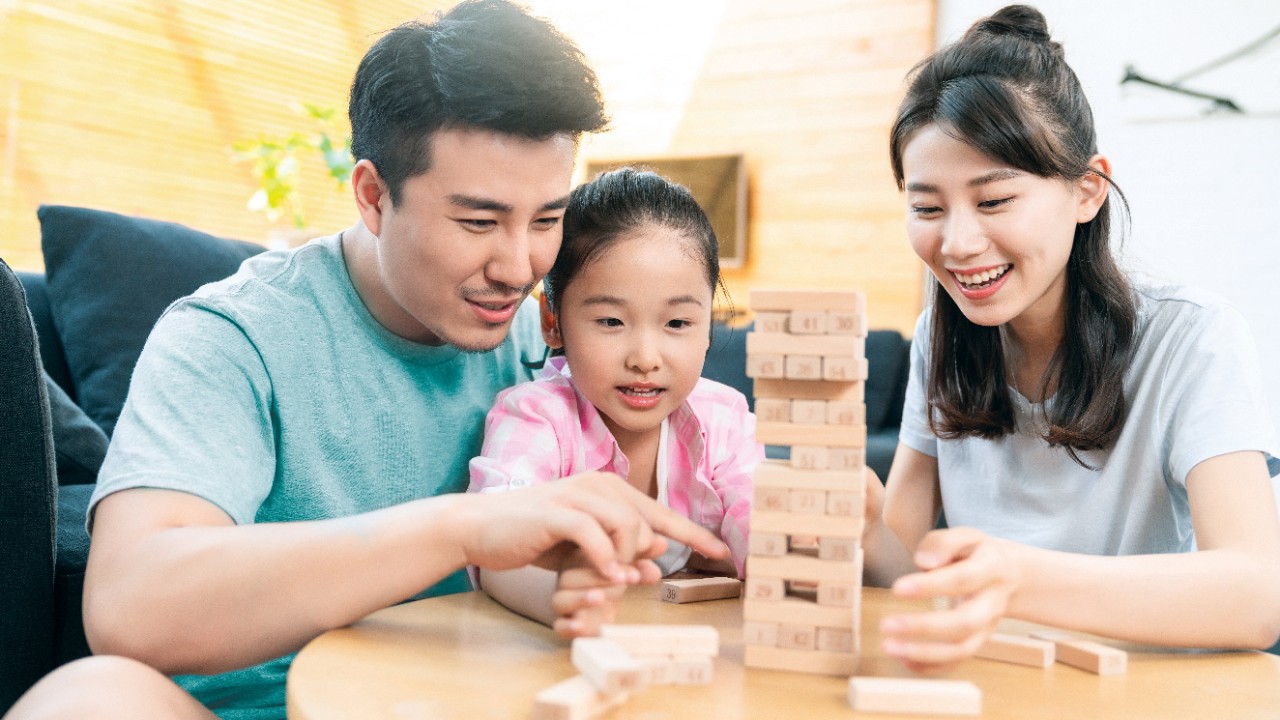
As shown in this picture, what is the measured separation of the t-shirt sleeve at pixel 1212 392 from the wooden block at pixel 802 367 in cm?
68

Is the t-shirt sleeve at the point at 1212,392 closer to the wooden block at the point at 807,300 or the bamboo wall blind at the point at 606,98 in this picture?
the wooden block at the point at 807,300

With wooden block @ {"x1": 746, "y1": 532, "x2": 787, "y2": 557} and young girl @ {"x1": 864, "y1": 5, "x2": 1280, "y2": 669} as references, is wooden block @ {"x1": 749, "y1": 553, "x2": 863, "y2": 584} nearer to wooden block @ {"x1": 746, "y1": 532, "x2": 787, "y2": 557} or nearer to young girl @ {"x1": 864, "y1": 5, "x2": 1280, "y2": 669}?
wooden block @ {"x1": 746, "y1": 532, "x2": 787, "y2": 557}

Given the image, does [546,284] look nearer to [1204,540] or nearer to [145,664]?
[145,664]

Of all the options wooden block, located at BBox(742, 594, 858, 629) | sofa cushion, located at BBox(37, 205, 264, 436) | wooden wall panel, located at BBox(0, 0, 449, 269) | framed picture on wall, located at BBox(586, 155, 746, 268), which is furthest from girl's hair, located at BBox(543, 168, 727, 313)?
framed picture on wall, located at BBox(586, 155, 746, 268)

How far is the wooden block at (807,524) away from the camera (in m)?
0.88

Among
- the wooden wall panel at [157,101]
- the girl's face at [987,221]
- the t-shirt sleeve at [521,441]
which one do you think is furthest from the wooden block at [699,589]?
the wooden wall panel at [157,101]

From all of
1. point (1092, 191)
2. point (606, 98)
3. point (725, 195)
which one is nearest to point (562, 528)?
point (1092, 191)

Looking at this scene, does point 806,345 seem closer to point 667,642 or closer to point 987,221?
point 667,642

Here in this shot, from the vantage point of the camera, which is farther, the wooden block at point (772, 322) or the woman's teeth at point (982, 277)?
the woman's teeth at point (982, 277)

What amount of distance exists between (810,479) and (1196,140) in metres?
4.48

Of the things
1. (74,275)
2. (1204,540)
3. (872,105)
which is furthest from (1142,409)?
(872,105)

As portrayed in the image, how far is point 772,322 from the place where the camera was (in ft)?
2.99

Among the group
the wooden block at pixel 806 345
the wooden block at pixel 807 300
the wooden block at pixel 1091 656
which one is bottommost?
the wooden block at pixel 1091 656

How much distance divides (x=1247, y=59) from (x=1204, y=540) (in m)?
4.07
